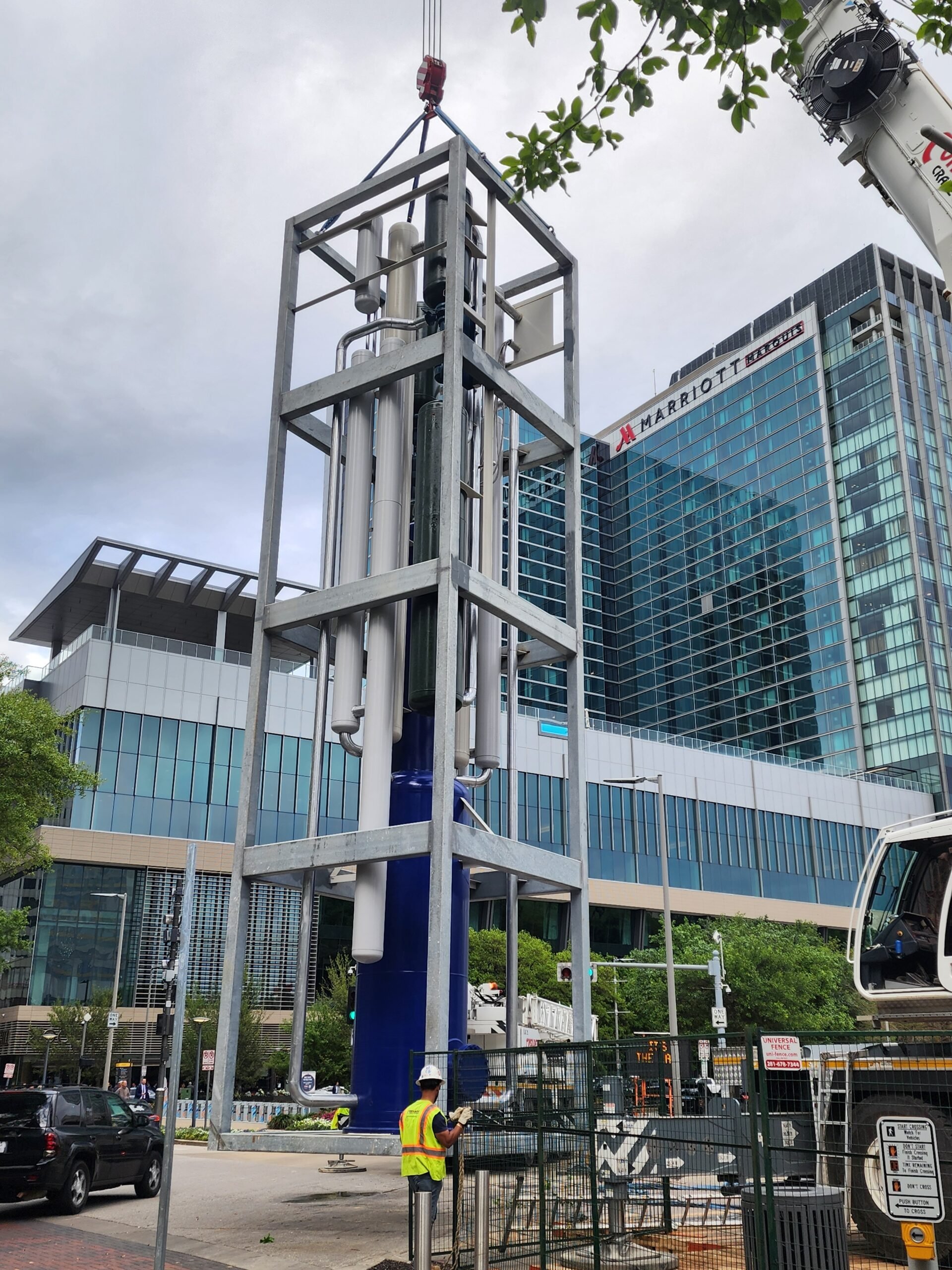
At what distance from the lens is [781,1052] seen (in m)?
9.00

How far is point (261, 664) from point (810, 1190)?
10.3m

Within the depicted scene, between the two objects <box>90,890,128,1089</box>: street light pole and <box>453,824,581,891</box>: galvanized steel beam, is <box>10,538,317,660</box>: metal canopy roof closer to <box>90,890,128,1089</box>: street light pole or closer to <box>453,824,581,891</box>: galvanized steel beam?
<box>90,890,128,1089</box>: street light pole

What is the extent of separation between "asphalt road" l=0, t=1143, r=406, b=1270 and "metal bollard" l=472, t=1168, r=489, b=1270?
1.99 meters

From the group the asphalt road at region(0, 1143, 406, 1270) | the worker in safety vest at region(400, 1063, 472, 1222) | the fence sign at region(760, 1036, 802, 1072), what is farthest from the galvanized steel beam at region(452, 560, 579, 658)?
the asphalt road at region(0, 1143, 406, 1270)

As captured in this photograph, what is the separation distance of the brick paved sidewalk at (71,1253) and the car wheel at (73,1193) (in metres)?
1.00

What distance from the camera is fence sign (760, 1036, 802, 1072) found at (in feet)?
29.2

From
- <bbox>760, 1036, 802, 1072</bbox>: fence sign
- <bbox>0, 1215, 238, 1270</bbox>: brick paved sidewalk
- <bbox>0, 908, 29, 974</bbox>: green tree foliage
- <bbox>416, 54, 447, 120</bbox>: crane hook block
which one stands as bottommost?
<bbox>0, 1215, 238, 1270</bbox>: brick paved sidewalk

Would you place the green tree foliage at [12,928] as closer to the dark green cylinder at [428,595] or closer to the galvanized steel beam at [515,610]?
the galvanized steel beam at [515,610]

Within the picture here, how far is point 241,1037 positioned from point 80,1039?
389 inches

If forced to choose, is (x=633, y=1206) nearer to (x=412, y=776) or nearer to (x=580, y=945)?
(x=580, y=945)

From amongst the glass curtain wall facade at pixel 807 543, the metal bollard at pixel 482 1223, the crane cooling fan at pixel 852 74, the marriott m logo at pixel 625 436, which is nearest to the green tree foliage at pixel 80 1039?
the metal bollard at pixel 482 1223

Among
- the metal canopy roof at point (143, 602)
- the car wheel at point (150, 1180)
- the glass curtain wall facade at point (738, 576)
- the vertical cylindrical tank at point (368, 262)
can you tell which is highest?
the glass curtain wall facade at point (738, 576)

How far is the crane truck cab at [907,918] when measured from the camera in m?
13.3

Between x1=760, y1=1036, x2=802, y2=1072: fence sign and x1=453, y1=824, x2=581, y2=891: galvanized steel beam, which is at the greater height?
x1=453, y1=824, x2=581, y2=891: galvanized steel beam
